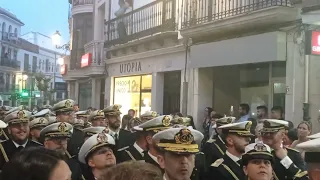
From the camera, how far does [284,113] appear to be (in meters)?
11.0

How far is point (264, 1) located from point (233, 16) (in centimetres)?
99

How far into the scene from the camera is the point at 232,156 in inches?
203

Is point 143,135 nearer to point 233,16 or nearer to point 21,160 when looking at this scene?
point 21,160

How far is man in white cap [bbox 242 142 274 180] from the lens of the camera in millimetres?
4281

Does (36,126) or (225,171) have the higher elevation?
(36,126)

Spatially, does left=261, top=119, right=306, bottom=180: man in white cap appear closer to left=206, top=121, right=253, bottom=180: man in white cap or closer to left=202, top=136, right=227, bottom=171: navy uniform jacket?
left=206, top=121, right=253, bottom=180: man in white cap

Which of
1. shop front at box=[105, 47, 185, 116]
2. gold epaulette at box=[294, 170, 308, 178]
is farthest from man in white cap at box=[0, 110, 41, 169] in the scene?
shop front at box=[105, 47, 185, 116]

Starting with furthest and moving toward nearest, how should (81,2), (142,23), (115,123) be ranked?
(81,2) < (142,23) < (115,123)

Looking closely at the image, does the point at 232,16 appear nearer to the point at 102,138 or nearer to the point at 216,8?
the point at 216,8

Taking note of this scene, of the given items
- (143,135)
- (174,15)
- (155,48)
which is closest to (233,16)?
(174,15)

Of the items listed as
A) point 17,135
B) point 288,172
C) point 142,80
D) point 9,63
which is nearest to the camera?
point 288,172

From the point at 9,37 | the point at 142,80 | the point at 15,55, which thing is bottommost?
the point at 142,80

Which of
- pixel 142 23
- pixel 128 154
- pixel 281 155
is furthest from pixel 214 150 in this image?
pixel 142 23

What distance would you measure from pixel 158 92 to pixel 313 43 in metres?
7.81
